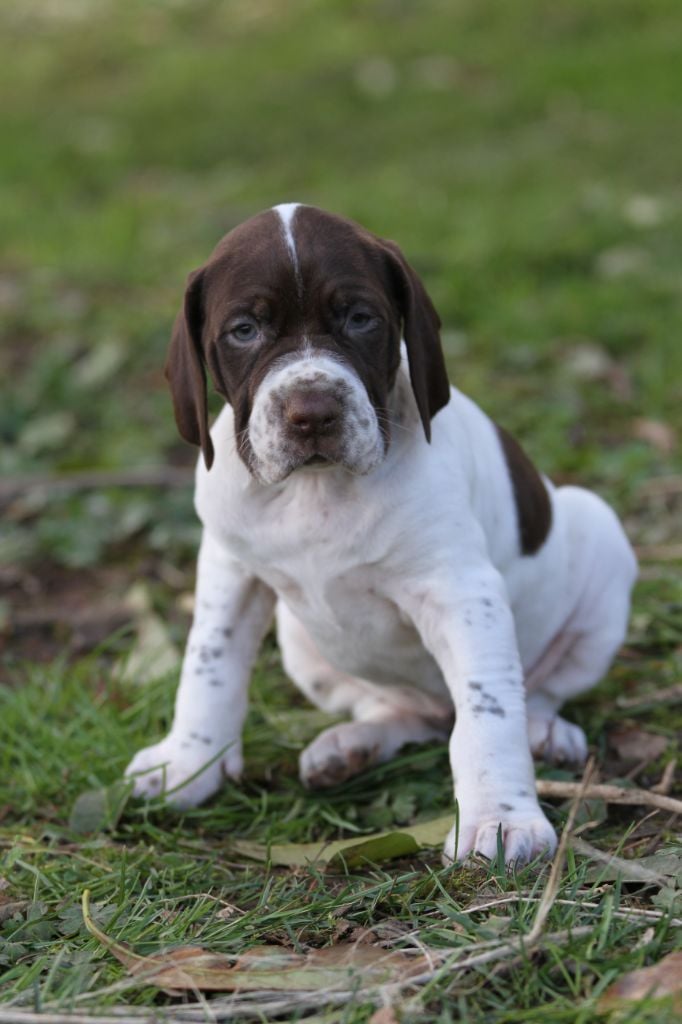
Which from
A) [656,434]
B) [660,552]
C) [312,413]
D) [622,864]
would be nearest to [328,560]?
[312,413]

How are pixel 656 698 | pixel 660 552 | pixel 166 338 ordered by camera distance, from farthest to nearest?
1. pixel 166 338
2. pixel 660 552
3. pixel 656 698

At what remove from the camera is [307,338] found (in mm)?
3512

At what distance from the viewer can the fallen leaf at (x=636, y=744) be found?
423 centimetres

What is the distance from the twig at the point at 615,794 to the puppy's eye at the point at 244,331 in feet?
4.66

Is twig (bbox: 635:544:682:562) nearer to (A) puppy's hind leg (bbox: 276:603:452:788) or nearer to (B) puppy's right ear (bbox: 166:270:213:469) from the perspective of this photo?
(A) puppy's hind leg (bbox: 276:603:452:788)

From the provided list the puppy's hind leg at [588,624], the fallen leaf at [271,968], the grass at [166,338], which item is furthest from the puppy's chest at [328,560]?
the fallen leaf at [271,968]

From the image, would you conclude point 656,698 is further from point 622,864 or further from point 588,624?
point 622,864

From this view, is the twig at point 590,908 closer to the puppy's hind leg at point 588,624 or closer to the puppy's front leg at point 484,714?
the puppy's front leg at point 484,714

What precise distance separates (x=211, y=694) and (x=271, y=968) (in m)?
1.38

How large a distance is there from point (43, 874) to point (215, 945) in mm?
763

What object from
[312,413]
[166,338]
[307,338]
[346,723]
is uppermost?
[307,338]

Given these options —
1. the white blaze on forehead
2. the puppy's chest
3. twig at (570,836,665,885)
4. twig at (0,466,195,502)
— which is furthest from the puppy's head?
twig at (0,466,195,502)

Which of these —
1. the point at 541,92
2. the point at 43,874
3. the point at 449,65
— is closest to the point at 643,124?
the point at 541,92

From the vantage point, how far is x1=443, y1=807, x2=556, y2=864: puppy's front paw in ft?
11.1
